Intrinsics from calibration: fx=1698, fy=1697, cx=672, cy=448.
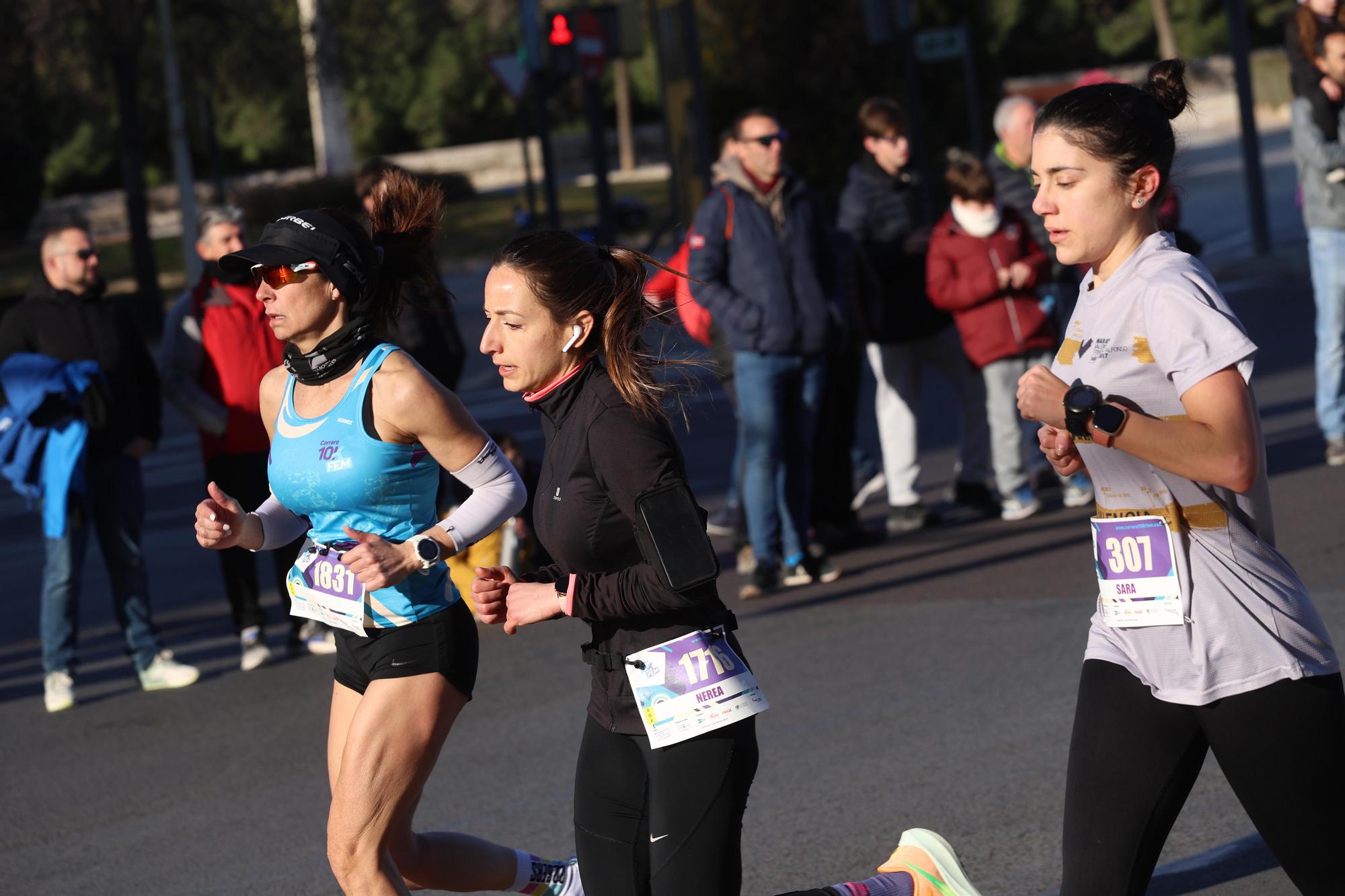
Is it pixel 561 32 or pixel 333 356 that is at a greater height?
pixel 561 32

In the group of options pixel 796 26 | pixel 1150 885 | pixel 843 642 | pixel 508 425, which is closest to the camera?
pixel 1150 885

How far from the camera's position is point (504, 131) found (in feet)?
195

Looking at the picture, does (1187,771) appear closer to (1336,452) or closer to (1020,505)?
(1020,505)

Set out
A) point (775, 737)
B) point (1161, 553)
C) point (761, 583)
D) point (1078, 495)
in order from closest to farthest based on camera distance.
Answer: point (1161, 553) < point (775, 737) < point (761, 583) < point (1078, 495)

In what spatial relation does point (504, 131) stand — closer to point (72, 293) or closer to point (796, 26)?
point (796, 26)

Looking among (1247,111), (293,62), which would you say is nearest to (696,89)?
(1247,111)

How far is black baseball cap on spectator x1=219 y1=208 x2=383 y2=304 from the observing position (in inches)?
152

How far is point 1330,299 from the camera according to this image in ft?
30.1

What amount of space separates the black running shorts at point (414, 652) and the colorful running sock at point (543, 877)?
53 cm

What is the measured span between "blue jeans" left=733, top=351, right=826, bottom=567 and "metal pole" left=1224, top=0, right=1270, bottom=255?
1219 centimetres

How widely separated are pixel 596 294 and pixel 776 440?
4.67m

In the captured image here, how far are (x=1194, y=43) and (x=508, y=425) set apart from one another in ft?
169

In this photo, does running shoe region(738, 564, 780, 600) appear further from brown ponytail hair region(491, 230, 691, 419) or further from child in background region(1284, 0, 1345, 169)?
brown ponytail hair region(491, 230, 691, 419)

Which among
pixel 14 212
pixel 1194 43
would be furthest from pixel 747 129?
pixel 1194 43
